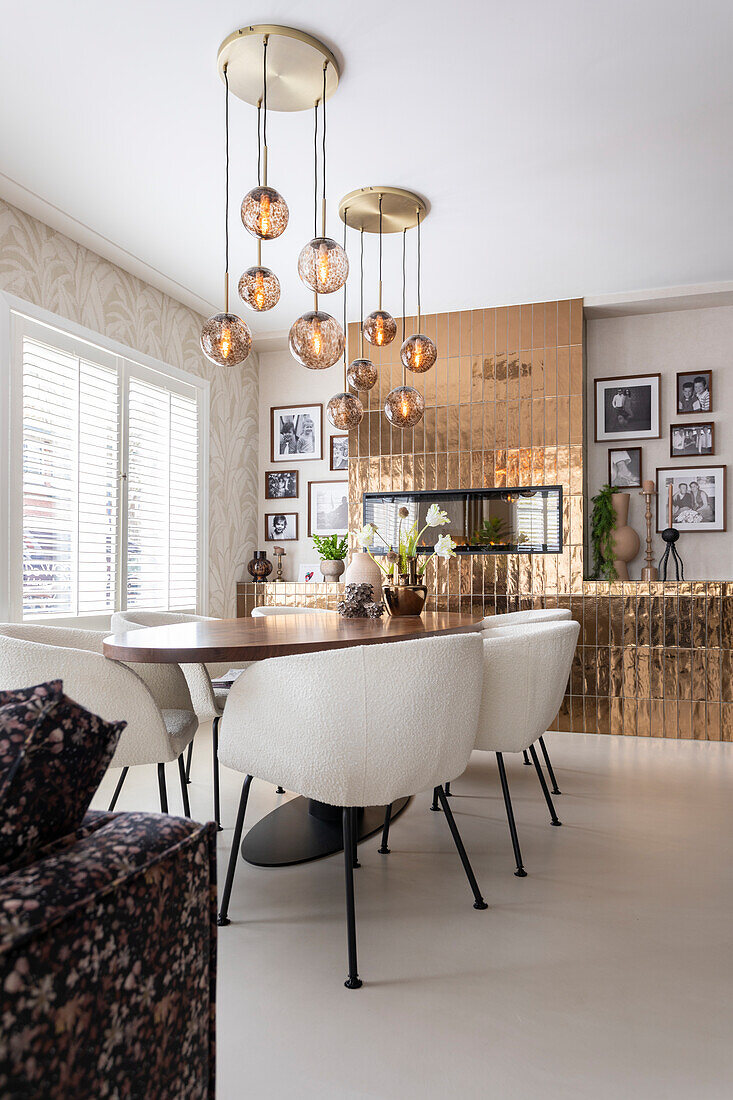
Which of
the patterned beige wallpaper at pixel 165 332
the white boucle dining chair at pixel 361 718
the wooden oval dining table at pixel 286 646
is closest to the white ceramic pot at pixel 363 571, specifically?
the wooden oval dining table at pixel 286 646

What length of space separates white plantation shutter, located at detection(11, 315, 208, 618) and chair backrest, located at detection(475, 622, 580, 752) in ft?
7.78

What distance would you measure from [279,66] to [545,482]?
294cm

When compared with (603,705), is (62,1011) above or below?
above

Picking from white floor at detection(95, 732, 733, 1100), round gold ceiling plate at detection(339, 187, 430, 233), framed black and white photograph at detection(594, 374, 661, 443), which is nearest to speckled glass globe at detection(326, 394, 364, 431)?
round gold ceiling plate at detection(339, 187, 430, 233)

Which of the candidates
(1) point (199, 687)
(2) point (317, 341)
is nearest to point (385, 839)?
(1) point (199, 687)

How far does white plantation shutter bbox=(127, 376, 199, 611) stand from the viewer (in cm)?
449

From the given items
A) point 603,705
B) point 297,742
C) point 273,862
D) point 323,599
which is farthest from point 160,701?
point 603,705

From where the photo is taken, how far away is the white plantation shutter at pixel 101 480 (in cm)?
366

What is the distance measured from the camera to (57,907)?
2.34ft

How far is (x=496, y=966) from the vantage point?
1797 mm

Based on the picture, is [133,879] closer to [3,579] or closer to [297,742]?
[297,742]

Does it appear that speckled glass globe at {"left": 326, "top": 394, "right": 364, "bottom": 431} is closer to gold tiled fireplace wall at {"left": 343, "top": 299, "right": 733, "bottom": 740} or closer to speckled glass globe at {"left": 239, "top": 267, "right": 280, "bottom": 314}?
speckled glass globe at {"left": 239, "top": 267, "right": 280, "bottom": 314}

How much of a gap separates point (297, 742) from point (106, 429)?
2.95 meters

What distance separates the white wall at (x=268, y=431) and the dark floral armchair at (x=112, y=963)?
4.91m
